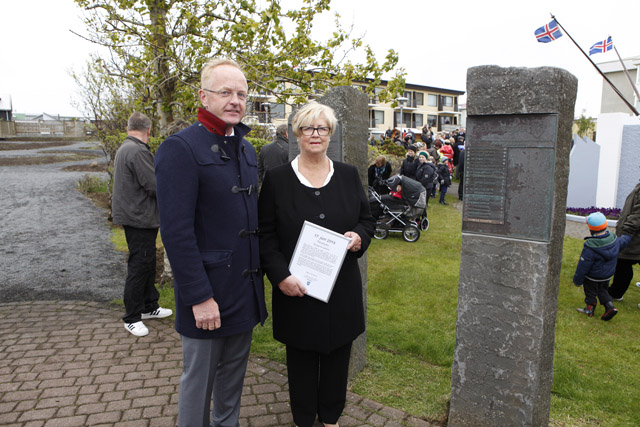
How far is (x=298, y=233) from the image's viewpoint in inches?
114

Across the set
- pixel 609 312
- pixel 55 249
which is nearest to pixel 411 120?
pixel 55 249

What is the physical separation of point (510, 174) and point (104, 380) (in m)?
3.61

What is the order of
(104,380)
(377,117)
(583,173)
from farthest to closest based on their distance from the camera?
1. (377,117)
2. (583,173)
3. (104,380)

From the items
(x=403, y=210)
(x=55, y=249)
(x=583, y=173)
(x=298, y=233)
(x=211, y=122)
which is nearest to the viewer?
(x=211, y=122)

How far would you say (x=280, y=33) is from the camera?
6.20 metres

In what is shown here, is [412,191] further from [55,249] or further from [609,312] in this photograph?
[55,249]

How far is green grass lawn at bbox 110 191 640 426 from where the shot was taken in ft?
12.2

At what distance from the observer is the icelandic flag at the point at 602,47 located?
13336 mm

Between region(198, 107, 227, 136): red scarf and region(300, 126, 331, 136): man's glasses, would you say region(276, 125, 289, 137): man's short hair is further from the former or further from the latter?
region(198, 107, 227, 136): red scarf

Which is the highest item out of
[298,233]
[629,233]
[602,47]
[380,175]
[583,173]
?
[602,47]

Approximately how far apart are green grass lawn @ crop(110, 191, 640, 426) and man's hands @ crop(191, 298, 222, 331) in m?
Answer: 1.89

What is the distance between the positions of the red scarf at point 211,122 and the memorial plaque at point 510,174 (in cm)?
156

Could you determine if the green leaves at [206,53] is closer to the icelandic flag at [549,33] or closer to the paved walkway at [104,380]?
the paved walkway at [104,380]

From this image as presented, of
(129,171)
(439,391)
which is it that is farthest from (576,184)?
(129,171)
